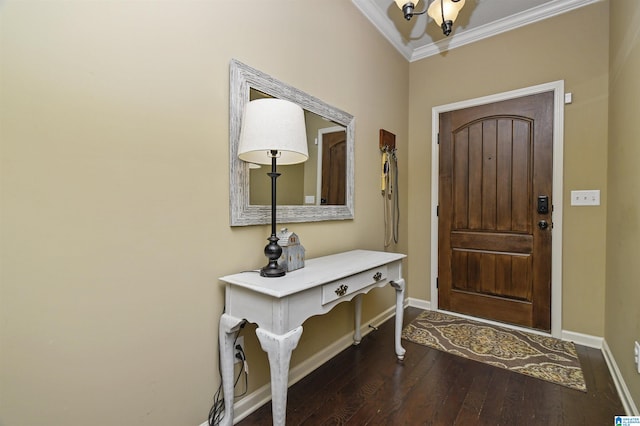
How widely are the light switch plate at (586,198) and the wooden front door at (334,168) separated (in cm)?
186

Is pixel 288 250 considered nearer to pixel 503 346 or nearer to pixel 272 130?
pixel 272 130

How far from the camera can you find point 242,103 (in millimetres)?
1464

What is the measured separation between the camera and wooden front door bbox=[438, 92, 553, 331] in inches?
98.6

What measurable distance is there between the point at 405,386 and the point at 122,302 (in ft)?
5.17

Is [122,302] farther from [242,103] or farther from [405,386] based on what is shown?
[405,386]

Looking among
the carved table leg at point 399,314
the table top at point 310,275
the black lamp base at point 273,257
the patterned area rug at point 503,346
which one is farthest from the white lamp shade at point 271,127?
the patterned area rug at point 503,346

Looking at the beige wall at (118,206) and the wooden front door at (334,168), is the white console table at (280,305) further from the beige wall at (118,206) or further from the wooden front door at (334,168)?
the wooden front door at (334,168)

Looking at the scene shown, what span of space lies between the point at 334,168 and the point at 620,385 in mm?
2128

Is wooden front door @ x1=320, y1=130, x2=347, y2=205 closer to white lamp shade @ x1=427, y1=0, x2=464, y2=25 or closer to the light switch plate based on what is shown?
white lamp shade @ x1=427, y1=0, x2=464, y2=25

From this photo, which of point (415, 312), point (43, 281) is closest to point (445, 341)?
point (415, 312)

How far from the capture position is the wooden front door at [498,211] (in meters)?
2.50

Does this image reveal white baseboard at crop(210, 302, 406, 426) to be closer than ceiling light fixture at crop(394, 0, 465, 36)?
Yes

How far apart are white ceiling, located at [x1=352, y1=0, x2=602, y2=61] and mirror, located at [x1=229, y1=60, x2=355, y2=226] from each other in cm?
108

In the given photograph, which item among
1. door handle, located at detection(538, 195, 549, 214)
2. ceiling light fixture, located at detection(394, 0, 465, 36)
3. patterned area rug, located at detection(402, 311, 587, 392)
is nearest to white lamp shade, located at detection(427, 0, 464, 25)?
ceiling light fixture, located at detection(394, 0, 465, 36)
